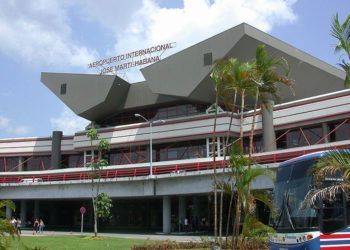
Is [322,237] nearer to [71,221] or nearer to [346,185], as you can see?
[346,185]

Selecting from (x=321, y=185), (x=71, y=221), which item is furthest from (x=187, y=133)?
(x=321, y=185)

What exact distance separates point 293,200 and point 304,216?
2.46ft

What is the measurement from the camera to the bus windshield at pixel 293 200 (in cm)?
1312

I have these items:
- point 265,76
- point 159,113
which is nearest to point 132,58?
point 159,113

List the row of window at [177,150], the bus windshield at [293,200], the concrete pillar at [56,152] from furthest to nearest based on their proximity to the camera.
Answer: the concrete pillar at [56,152] < the row of window at [177,150] < the bus windshield at [293,200]

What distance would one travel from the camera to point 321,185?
12961 millimetres

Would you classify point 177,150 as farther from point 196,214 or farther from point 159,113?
point 196,214

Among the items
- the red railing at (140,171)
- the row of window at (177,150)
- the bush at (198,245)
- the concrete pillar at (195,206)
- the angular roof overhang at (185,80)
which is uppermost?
the angular roof overhang at (185,80)

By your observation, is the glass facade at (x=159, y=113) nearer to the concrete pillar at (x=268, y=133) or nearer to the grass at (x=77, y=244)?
the concrete pillar at (x=268, y=133)

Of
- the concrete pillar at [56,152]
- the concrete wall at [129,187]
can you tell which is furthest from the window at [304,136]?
the concrete pillar at [56,152]

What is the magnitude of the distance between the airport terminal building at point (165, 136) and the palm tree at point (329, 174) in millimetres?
25333

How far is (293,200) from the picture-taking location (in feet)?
45.4

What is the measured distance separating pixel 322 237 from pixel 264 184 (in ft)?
84.9

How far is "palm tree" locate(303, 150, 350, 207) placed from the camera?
37.6 ft
